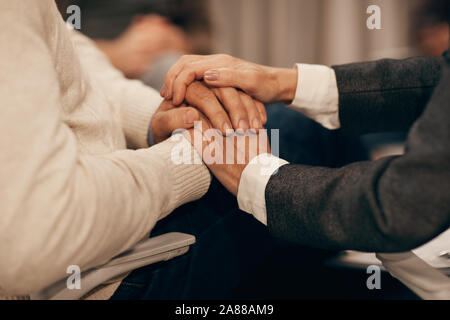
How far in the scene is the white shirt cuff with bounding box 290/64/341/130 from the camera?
77cm

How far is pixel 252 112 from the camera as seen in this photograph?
2.26 ft

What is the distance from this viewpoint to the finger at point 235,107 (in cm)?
66

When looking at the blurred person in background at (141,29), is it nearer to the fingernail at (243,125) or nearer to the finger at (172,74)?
the finger at (172,74)

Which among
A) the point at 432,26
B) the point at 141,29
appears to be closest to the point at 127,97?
the point at 141,29

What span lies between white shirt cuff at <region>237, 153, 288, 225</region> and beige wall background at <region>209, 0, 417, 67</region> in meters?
1.80

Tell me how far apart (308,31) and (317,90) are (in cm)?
165

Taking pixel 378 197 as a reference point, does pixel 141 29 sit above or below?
above

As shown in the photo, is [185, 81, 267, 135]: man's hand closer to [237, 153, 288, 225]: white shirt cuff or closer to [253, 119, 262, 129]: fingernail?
[253, 119, 262, 129]: fingernail

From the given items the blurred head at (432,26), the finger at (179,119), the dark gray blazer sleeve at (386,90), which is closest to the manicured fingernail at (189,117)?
the finger at (179,119)

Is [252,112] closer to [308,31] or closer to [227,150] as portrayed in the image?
[227,150]

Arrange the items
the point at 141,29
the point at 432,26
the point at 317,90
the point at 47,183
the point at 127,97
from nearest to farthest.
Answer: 1. the point at 47,183
2. the point at 317,90
3. the point at 127,97
4. the point at 432,26
5. the point at 141,29

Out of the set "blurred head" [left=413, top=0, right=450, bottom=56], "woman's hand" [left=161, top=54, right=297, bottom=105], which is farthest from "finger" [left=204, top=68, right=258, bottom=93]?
"blurred head" [left=413, top=0, right=450, bottom=56]
